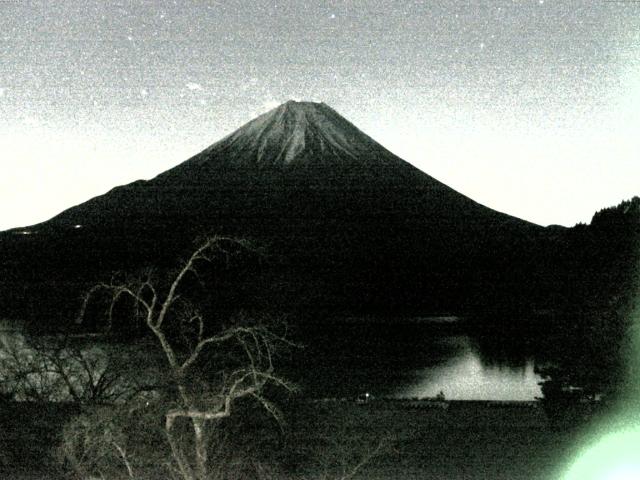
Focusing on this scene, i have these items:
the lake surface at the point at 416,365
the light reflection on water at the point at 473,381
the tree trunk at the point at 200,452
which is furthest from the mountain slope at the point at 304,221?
the tree trunk at the point at 200,452

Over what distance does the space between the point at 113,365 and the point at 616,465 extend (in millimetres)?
9151

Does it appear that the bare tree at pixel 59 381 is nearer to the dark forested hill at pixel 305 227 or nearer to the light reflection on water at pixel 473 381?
the light reflection on water at pixel 473 381

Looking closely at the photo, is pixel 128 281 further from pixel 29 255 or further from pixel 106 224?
pixel 106 224

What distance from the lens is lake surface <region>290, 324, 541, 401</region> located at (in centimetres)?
2480

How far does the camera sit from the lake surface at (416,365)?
2480 centimetres

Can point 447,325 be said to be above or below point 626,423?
below

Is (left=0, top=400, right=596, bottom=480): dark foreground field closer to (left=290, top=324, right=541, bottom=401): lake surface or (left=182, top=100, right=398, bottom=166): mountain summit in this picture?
(left=290, top=324, right=541, bottom=401): lake surface

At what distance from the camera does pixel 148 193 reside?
108m

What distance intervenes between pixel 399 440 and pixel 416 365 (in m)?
21.5

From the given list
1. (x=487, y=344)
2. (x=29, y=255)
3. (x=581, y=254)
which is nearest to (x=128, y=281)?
(x=581, y=254)

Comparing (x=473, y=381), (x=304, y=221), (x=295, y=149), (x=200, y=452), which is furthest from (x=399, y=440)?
(x=295, y=149)

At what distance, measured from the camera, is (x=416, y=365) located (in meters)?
31.1

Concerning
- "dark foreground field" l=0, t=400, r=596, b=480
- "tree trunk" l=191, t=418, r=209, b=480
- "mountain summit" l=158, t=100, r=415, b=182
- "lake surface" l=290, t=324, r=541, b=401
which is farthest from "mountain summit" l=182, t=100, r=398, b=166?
"tree trunk" l=191, t=418, r=209, b=480

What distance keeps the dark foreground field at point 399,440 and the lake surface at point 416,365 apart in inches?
456
